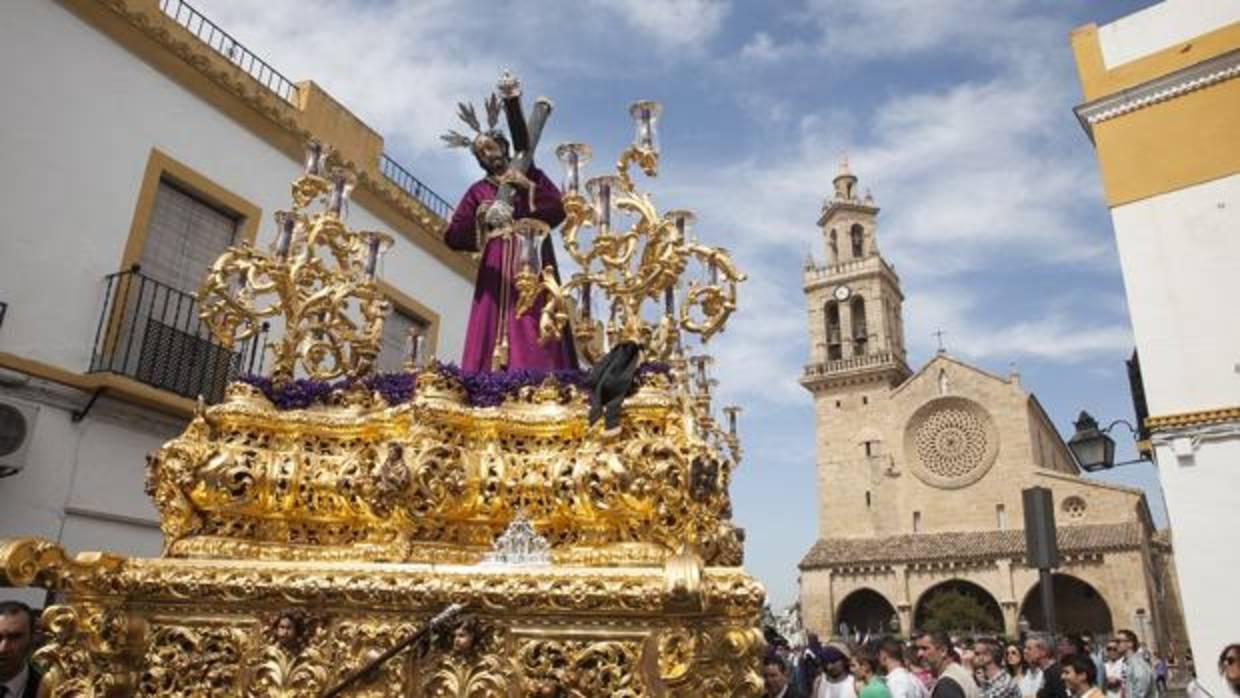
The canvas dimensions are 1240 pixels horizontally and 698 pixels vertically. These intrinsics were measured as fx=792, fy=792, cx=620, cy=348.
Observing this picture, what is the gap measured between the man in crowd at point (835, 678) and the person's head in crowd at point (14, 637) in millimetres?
4933

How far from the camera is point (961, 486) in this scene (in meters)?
41.3

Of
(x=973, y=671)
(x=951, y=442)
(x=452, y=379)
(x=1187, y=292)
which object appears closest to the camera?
(x=452, y=379)

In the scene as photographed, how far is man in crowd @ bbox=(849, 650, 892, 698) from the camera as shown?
5586mm

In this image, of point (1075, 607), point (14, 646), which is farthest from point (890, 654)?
point (1075, 607)

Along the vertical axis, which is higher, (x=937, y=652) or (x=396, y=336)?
(x=396, y=336)

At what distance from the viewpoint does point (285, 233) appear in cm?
461

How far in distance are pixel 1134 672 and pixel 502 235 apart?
7.64m

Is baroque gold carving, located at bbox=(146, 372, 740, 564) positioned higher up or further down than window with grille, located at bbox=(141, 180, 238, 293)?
further down

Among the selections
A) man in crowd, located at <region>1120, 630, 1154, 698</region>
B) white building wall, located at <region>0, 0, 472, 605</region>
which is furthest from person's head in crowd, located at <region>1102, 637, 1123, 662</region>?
white building wall, located at <region>0, 0, 472, 605</region>

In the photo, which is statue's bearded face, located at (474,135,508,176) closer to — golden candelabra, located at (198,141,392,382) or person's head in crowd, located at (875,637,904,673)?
golden candelabra, located at (198,141,392,382)

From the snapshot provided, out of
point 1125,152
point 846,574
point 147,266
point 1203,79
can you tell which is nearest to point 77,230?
point 147,266

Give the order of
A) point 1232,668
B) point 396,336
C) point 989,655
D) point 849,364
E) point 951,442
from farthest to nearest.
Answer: point 849,364 → point 951,442 → point 396,336 → point 989,655 → point 1232,668

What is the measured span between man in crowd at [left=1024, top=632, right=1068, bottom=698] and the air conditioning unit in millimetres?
8503

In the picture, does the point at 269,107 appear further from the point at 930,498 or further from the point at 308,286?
the point at 930,498
